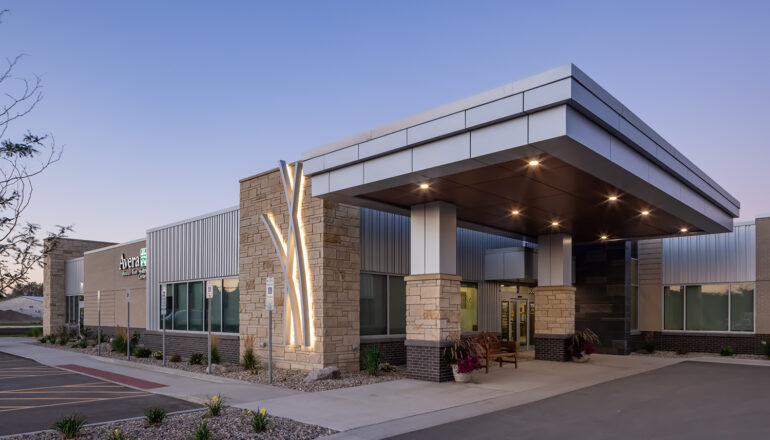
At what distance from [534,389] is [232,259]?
10556mm

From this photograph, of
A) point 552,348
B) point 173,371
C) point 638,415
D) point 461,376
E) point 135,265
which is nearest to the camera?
point 638,415

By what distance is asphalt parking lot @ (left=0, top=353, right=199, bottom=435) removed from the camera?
9930 millimetres

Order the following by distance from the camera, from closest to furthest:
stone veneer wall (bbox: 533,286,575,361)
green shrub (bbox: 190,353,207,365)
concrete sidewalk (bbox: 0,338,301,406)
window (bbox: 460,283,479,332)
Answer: concrete sidewalk (bbox: 0,338,301,406)
green shrub (bbox: 190,353,207,365)
stone veneer wall (bbox: 533,286,575,361)
window (bbox: 460,283,479,332)

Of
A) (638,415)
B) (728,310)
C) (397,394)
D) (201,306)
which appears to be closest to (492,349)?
(397,394)

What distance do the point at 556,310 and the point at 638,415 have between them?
30.4 feet

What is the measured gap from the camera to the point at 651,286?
2355 centimetres

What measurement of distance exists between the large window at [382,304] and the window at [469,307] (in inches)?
133

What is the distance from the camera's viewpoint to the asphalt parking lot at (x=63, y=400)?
9.93 meters

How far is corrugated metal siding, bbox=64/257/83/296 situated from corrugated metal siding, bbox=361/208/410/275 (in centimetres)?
2290

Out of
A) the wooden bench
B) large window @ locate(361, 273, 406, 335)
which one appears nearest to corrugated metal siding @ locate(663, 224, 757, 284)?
the wooden bench

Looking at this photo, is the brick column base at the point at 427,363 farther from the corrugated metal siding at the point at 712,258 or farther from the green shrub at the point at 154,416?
the corrugated metal siding at the point at 712,258

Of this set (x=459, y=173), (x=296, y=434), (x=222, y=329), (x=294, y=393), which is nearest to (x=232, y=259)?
(x=222, y=329)

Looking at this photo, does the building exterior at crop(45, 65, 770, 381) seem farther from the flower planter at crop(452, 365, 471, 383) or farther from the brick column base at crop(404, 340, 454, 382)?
the flower planter at crop(452, 365, 471, 383)

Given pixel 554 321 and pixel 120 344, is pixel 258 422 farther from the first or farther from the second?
pixel 120 344
